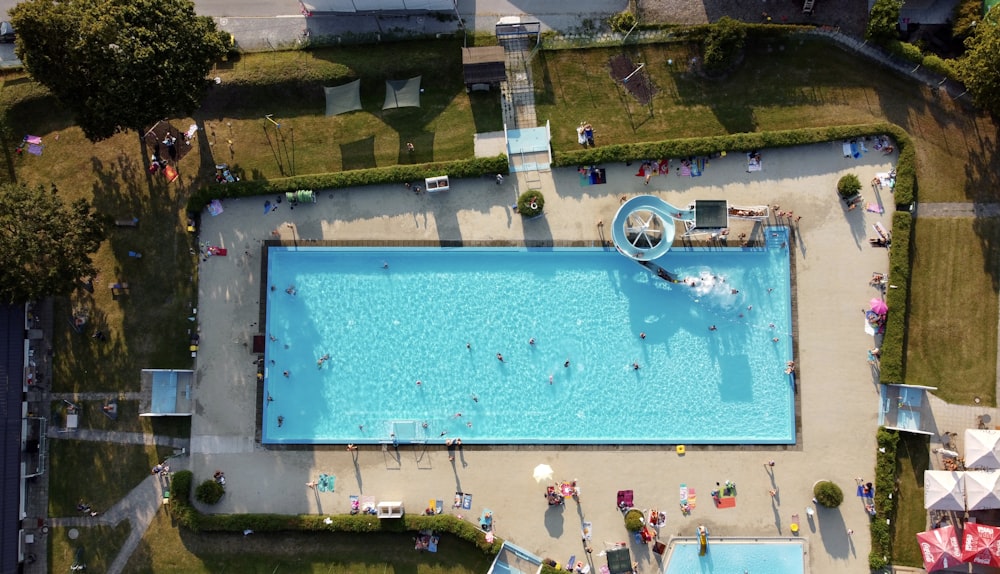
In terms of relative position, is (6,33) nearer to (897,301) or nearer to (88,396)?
(88,396)

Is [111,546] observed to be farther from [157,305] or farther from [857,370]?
[857,370]

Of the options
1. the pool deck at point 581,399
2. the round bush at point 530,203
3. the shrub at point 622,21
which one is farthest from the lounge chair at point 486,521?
the shrub at point 622,21

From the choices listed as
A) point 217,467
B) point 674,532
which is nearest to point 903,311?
point 674,532

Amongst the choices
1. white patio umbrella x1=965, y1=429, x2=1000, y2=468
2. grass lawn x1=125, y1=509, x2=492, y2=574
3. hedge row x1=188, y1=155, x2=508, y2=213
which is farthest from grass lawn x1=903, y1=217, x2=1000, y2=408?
grass lawn x1=125, y1=509, x2=492, y2=574

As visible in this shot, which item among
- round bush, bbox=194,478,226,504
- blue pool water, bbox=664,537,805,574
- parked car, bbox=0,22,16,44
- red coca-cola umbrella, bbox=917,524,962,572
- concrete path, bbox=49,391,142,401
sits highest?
parked car, bbox=0,22,16,44

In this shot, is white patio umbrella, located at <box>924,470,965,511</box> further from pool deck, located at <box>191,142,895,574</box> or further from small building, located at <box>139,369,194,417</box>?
small building, located at <box>139,369,194,417</box>

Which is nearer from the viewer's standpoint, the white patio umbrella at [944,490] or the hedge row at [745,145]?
the white patio umbrella at [944,490]

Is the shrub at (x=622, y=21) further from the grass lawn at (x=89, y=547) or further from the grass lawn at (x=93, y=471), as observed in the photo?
the grass lawn at (x=89, y=547)
